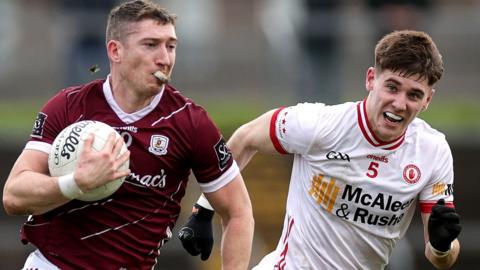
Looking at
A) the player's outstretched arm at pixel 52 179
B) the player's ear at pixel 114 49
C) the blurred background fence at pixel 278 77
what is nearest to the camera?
the player's outstretched arm at pixel 52 179

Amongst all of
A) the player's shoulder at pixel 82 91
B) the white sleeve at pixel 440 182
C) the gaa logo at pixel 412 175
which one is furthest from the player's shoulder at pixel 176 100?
the white sleeve at pixel 440 182

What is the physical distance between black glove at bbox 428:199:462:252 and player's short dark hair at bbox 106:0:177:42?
1.95 metres

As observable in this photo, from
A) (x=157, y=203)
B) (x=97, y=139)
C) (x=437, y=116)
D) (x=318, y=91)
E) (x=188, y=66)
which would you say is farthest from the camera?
(x=188, y=66)

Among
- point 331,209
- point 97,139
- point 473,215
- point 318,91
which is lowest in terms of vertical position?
point 473,215

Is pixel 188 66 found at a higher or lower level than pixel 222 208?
lower

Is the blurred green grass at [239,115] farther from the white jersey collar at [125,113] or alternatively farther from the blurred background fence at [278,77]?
the white jersey collar at [125,113]

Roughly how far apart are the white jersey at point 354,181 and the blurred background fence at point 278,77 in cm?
488

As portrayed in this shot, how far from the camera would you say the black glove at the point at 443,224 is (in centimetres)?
720

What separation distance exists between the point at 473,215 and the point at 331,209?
19.8ft

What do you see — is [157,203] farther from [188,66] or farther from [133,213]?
[188,66]

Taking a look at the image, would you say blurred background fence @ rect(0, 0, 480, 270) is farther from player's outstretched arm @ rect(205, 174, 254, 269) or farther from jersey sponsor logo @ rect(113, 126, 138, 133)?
jersey sponsor logo @ rect(113, 126, 138, 133)

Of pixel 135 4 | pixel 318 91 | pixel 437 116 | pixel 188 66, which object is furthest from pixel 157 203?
pixel 188 66

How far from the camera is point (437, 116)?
1438 centimetres

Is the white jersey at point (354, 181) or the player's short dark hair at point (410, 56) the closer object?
the player's short dark hair at point (410, 56)
